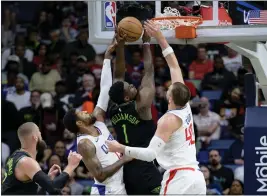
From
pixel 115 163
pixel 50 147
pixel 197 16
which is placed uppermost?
pixel 197 16

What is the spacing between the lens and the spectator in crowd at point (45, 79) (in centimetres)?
1491

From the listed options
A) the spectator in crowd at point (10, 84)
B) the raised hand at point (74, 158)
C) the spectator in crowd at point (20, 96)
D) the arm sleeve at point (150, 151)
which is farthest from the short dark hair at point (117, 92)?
the spectator in crowd at point (10, 84)

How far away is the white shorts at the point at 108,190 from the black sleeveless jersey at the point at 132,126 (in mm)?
474

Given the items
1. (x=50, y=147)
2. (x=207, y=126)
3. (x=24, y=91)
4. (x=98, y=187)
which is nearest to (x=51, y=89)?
(x=24, y=91)

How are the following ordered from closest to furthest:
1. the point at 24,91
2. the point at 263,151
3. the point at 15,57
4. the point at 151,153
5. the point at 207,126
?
the point at 151,153
the point at 263,151
the point at 207,126
the point at 24,91
the point at 15,57

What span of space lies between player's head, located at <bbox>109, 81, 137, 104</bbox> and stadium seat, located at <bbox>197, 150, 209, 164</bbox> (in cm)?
465

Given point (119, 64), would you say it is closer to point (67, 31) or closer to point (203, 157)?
point (203, 157)

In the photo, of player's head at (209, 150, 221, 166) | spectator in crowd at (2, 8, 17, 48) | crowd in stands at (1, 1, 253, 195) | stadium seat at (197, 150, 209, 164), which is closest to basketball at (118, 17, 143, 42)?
crowd in stands at (1, 1, 253, 195)

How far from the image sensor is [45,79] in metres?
15.0

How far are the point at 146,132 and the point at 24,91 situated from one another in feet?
20.8

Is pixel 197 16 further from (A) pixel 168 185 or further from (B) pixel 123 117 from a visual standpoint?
(A) pixel 168 185

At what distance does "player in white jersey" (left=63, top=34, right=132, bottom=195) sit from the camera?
8727 millimetres

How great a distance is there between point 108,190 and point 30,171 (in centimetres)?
107

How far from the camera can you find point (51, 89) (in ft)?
48.8
